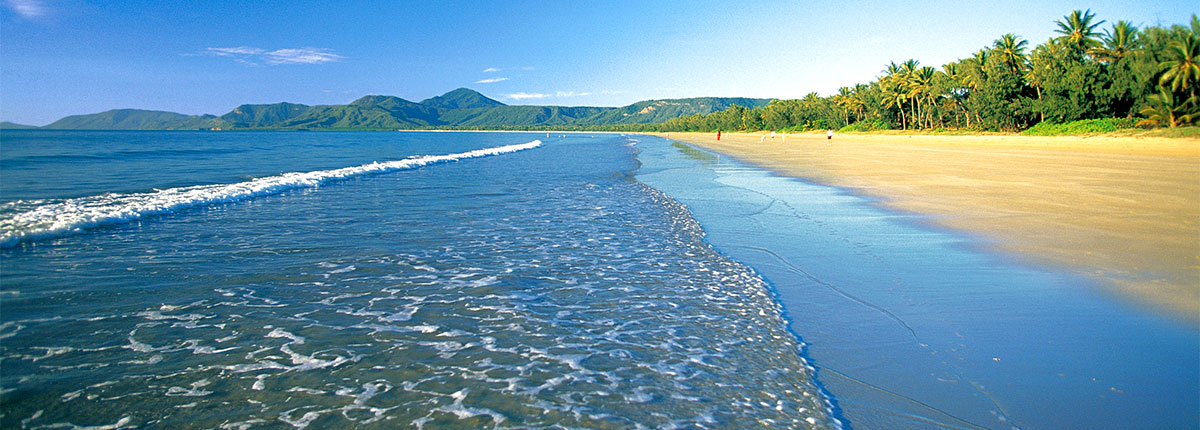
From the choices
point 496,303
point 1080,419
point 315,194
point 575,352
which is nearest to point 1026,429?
point 1080,419

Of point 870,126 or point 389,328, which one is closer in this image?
point 389,328

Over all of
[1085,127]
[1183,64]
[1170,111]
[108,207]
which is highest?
[1183,64]

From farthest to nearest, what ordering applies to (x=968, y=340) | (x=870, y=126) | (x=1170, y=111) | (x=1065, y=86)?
(x=870, y=126)
(x=1065, y=86)
(x=1170, y=111)
(x=968, y=340)

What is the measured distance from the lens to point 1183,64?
37.5 metres

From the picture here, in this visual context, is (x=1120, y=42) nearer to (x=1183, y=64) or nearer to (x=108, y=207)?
(x=1183, y=64)

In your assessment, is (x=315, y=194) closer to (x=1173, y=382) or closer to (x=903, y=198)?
(x=903, y=198)

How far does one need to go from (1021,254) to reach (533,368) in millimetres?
6940

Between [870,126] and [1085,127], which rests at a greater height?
[870,126]

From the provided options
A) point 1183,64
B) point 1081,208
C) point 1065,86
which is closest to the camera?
point 1081,208

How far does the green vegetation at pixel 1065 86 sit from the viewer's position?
Result: 126ft

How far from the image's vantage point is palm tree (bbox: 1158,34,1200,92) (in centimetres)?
3681

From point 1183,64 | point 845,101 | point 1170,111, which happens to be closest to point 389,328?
point 1170,111

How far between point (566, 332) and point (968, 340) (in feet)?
10.5

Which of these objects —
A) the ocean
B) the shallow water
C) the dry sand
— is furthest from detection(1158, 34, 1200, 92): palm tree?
the shallow water
